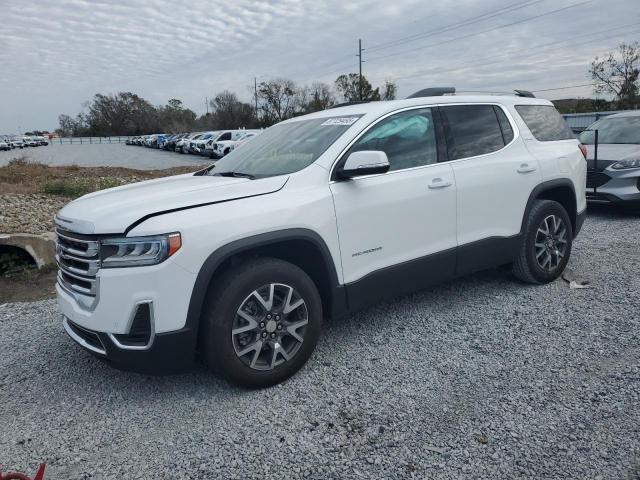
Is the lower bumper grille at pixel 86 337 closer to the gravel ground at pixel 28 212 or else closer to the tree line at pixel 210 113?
the gravel ground at pixel 28 212

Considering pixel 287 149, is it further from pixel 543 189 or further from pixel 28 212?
pixel 28 212

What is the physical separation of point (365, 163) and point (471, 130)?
5.08 feet

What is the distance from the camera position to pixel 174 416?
307 cm

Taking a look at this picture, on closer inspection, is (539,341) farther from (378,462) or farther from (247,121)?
(247,121)

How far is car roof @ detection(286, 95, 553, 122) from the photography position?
396cm

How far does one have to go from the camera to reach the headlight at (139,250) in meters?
2.83

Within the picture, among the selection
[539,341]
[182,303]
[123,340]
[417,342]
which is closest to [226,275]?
[182,303]

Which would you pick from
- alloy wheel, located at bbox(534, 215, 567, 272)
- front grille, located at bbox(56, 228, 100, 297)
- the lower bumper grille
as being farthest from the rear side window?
the lower bumper grille

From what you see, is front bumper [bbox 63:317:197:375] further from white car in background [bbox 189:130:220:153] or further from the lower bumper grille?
white car in background [bbox 189:130:220:153]

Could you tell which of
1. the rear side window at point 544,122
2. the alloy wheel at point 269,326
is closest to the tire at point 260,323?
the alloy wheel at point 269,326

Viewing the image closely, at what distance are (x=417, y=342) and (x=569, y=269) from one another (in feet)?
8.51

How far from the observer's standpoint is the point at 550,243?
495 centimetres

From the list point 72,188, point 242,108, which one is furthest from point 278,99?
point 72,188

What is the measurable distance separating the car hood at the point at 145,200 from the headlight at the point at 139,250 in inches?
3.2
